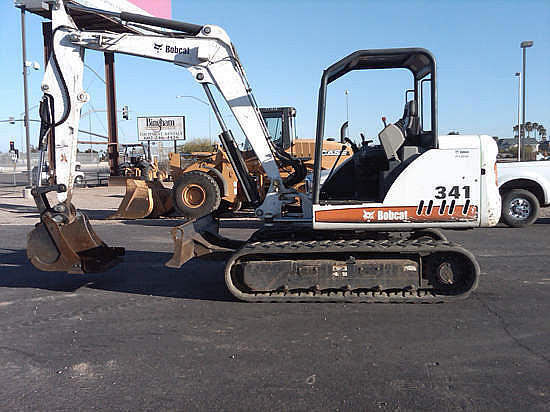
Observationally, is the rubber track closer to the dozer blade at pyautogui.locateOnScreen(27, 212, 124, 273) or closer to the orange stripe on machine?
the orange stripe on machine

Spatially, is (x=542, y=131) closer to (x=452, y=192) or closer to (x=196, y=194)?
(x=196, y=194)

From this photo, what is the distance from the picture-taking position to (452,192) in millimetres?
5520

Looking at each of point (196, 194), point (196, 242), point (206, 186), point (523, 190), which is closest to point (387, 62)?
point (196, 242)

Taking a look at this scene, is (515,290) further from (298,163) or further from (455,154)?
(298,163)

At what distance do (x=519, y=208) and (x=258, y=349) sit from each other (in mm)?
9180

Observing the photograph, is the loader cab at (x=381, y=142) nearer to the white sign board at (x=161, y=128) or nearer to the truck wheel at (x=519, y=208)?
the truck wheel at (x=519, y=208)

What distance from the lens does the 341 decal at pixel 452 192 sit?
18.0ft

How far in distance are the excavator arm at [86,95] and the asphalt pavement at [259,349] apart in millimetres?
704

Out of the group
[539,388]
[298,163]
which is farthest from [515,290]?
[298,163]

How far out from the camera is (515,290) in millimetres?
6184

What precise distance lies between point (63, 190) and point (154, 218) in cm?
757

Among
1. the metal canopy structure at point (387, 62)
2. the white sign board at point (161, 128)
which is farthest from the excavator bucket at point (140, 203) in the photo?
the white sign board at point (161, 128)

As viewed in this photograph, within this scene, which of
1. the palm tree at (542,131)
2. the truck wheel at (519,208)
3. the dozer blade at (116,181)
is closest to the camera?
the truck wheel at (519,208)

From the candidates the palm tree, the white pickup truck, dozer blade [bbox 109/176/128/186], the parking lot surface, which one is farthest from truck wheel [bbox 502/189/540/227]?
the palm tree
